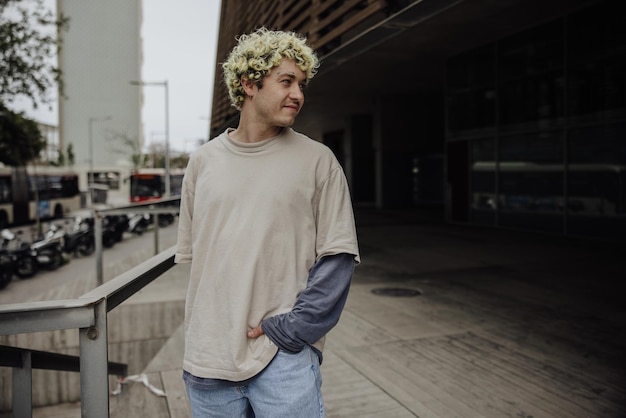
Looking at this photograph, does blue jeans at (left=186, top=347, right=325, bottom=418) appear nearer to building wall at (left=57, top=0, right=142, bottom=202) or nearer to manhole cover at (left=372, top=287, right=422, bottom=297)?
manhole cover at (left=372, top=287, right=422, bottom=297)

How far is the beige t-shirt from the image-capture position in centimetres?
164

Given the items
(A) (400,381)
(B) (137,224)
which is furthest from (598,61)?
(B) (137,224)

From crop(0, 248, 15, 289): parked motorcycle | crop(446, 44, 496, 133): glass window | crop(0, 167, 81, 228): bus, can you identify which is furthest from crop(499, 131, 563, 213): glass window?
crop(0, 167, 81, 228): bus

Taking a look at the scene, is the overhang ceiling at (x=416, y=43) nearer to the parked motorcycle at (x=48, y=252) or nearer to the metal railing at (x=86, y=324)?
the metal railing at (x=86, y=324)

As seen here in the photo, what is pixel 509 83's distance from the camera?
13.8m

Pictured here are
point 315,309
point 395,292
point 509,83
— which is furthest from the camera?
point 509,83

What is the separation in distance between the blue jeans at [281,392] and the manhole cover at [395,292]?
5.33 m

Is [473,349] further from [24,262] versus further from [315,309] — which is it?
[24,262]

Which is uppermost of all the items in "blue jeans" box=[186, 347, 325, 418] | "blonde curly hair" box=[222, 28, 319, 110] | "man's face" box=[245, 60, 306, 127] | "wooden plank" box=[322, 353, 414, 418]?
"blonde curly hair" box=[222, 28, 319, 110]

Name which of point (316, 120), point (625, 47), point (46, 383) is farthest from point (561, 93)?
point (316, 120)

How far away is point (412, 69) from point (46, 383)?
13.6 meters

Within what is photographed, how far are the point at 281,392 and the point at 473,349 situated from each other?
342 cm

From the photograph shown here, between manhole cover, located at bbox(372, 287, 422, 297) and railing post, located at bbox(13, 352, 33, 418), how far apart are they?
5434 millimetres

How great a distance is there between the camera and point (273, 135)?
1774mm
